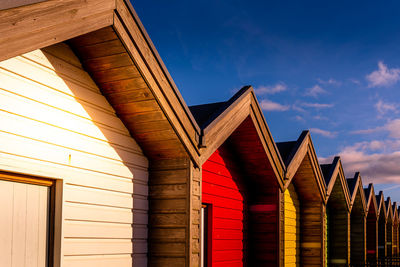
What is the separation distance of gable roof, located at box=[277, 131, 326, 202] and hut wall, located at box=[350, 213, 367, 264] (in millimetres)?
7456

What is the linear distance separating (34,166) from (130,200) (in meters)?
1.89

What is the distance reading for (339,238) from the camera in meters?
17.3

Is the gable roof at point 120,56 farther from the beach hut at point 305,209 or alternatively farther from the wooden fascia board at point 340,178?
the wooden fascia board at point 340,178

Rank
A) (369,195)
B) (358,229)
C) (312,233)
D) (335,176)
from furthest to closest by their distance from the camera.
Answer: (369,195) < (358,229) < (335,176) < (312,233)

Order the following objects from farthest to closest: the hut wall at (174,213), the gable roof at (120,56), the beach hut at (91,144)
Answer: the hut wall at (174,213) → the beach hut at (91,144) → the gable roof at (120,56)

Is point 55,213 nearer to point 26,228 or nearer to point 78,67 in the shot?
point 26,228

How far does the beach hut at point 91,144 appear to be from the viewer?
16.6 ft

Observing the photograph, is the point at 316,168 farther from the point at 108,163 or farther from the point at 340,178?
the point at 108,163

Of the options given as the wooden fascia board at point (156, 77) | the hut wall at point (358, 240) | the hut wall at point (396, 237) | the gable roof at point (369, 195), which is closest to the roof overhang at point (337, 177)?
the hut wall at point (358, 240)

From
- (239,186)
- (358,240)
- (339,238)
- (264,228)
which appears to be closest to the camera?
(239,186)

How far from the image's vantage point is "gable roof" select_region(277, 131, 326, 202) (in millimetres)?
11680

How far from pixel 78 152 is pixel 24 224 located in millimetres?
1120

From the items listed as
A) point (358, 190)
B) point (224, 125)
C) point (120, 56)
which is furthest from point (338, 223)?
point (120, 56)

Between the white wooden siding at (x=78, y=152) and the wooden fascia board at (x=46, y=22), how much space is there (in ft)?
2.85
